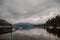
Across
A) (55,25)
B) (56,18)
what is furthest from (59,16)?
(55,25)

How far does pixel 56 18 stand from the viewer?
94.1 meters

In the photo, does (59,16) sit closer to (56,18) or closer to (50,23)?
(56,18)

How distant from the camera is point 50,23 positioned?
327 ft

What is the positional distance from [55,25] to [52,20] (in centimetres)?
688

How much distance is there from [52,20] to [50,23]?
4.56 m

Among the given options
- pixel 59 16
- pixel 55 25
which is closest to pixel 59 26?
pixel 55 25

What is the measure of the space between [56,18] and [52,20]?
4.05 meters

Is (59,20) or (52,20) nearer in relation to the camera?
(59,20)

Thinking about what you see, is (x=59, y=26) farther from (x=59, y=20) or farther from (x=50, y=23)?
(x=50, y=23)

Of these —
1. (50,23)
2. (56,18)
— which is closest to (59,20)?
(56,18)

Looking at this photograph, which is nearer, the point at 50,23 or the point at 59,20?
the point at 59,20

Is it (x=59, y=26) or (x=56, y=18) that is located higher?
(x=56, y=18)

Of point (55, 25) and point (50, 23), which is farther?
point (50, 23)

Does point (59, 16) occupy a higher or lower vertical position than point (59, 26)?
higher
